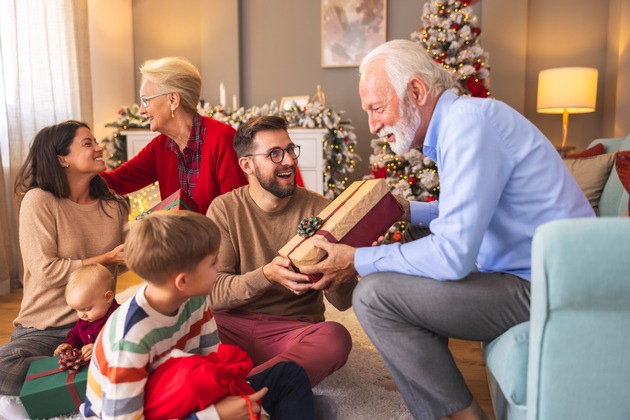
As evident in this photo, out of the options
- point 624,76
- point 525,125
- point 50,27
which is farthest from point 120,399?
point 624,76

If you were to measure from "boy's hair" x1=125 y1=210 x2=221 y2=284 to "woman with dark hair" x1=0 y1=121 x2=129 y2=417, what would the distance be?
2.65 feet

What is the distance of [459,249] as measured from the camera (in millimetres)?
1410

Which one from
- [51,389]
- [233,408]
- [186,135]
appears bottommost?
[51,389]

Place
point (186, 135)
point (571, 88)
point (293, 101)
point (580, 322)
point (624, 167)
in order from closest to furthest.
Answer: point (580, 322) < point (624, 167) < point (186, 135) < point (571, 88) < point (293, 101)

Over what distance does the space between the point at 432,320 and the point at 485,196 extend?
1.19ft

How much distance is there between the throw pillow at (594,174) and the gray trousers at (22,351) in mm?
2594

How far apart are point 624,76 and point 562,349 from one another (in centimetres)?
398

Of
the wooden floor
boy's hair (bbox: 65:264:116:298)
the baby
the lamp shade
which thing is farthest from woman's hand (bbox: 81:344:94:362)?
the lamp shade

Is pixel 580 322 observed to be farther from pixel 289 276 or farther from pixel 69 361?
pixel 69 361

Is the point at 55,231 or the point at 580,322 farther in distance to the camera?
the point at 55,231

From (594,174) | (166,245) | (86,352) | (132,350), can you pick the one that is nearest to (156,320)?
(132,350)

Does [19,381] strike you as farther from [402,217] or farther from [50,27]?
[50,27]

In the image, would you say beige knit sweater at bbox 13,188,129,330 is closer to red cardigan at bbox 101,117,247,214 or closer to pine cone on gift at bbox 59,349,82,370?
pine cone on gift at bbox 59,349,82,370

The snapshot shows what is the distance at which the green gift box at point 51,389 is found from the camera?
175 cm
